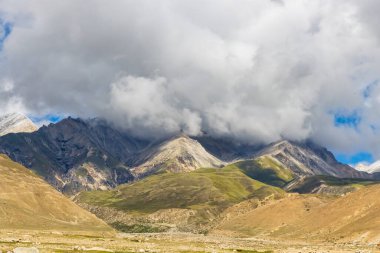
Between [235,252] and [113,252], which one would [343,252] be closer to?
[235,252]

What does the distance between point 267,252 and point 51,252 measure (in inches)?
2793

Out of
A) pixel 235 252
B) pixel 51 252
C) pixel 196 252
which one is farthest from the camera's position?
pixel 235 252

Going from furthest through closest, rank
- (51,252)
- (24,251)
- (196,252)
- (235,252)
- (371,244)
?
(371,244) < (235,252) < (196,252) < (51,252) < (24,251)

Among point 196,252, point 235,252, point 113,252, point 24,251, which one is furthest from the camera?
point 235,252

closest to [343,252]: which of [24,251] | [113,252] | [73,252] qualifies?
[113,252]

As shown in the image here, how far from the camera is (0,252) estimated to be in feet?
295

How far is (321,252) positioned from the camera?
464 feet

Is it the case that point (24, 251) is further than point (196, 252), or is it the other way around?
point (196, 252)

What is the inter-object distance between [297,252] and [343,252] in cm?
1462

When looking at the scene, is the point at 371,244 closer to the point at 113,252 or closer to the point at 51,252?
the point at 113,252

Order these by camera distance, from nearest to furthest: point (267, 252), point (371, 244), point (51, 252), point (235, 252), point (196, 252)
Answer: point (51, 252) < point (196, 252) < point (235, 252) < point (267, 252) < point (371, 244)

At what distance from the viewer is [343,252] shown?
481ft

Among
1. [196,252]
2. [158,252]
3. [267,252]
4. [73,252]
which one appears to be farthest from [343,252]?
[73,252]

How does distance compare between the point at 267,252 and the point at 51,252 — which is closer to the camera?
the point at 51,252
